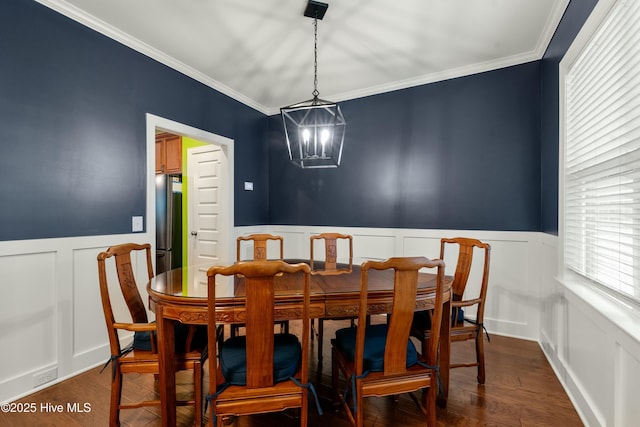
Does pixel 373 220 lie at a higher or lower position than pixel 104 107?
lower

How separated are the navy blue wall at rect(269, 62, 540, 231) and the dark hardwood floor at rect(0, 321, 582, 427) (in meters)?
1.46

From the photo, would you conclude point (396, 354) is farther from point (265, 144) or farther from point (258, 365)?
point (265, 144)

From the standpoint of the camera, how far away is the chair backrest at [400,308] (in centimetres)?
134

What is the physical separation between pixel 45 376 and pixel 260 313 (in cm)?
201

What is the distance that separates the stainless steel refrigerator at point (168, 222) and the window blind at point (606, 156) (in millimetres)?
4402

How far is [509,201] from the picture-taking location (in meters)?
2.96

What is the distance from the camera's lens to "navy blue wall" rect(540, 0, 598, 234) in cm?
206

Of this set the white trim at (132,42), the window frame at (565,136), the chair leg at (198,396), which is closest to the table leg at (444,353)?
the window frame at (565,136)

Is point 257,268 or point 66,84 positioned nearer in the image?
point 257,268

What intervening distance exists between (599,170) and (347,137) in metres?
2.59

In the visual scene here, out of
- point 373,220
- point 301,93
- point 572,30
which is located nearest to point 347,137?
point 301,93

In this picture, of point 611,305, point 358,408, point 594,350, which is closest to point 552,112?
point 611,305

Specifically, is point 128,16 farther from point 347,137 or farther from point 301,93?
point 347,137

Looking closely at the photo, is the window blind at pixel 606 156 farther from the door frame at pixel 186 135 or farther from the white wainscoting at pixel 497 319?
the door frame at pixel 186 135
